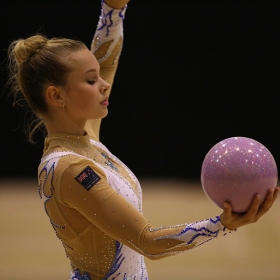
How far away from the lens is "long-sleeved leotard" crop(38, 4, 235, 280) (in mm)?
1249

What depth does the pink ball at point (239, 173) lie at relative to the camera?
1.19 meters

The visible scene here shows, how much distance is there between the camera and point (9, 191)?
4219 mm

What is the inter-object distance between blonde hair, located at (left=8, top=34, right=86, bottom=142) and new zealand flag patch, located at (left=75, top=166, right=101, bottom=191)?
0.90 feet

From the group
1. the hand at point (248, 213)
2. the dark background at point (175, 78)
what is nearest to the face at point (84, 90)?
the hand at point (248, 213)

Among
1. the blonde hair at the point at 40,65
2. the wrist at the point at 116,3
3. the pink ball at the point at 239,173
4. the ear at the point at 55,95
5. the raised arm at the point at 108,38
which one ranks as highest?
the wrist at the point at 116,3

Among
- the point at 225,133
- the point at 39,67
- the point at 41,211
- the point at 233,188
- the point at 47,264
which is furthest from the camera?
the point at 225,133

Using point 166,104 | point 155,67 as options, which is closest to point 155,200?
point 166,104

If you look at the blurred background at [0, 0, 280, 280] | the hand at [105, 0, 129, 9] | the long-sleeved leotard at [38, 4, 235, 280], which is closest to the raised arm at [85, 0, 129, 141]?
the hand at [105, 0, 129, 9]

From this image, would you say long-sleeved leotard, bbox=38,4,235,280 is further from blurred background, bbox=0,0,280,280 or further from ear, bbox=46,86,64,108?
blurred background, bbox=0,0,280,280

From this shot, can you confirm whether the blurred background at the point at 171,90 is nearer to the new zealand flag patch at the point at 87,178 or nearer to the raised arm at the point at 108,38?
the raised arm at the point at 108,38

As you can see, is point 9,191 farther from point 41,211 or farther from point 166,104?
point 166,104

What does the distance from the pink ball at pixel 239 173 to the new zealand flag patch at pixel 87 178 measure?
0.88 feet

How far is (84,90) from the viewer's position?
1.42 m

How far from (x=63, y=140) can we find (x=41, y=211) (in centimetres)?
265
